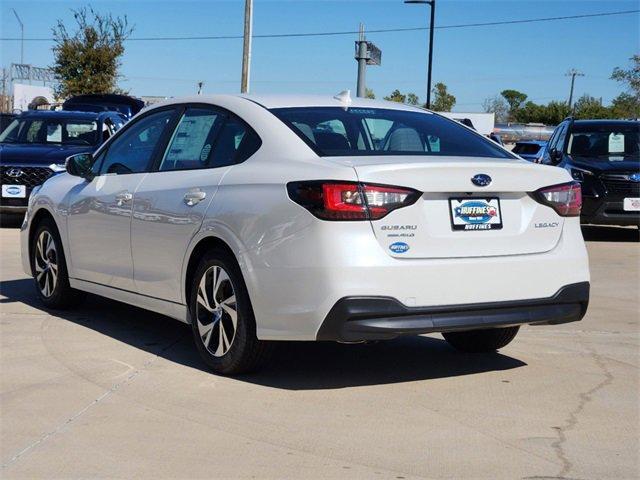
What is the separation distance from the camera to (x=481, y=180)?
17.1 feet

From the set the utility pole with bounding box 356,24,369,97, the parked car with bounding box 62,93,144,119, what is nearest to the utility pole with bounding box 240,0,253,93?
the parked car with bounding box 62,93,144,119

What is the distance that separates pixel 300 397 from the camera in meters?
5.28

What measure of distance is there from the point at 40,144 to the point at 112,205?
8.61 meters

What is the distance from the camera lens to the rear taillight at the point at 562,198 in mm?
5469

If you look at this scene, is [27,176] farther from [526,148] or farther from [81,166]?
[526,148]

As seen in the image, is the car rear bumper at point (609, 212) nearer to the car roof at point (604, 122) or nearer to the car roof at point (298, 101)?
the car roof at point (604, 122)

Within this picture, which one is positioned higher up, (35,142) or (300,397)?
(35,142)

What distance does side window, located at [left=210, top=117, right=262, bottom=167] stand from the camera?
5656 mm

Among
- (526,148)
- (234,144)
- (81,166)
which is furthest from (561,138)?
(526,148)

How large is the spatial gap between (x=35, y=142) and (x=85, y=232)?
27.6ft

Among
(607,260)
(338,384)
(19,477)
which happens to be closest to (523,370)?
(338,384)

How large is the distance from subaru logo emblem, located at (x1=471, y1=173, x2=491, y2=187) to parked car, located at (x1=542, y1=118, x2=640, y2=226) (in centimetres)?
933

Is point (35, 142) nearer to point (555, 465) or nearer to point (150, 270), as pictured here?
point (150, 270)

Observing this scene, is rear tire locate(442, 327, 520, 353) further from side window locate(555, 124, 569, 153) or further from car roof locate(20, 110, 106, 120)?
car roof locate(20, 110, 106, 120)
